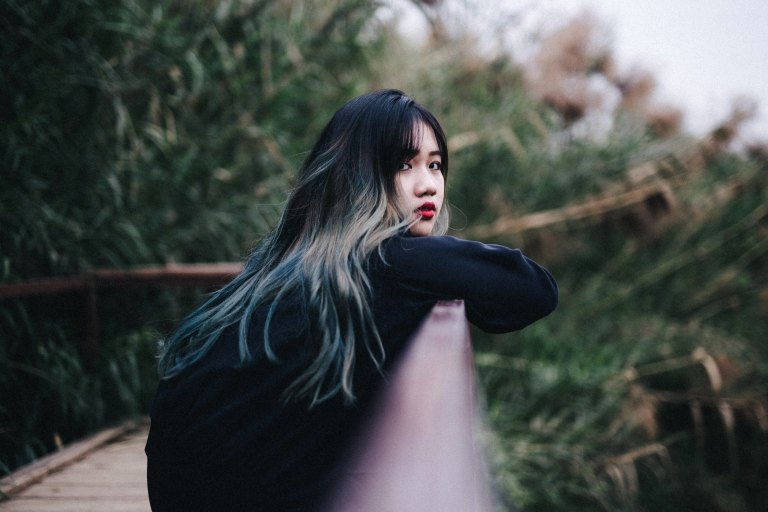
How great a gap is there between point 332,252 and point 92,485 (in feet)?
4.23

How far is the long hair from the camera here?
0.94 meters

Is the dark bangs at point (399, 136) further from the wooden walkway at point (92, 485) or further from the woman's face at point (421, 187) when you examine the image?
the wooden walkway at point (92, 485)

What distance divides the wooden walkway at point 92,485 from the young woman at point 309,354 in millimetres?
795

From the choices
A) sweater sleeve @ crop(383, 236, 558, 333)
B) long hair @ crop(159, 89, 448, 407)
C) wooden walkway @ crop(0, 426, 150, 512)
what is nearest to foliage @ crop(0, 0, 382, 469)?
wooden walkway @ crop(0, 426, 150, 512)

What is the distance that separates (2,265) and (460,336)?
1824 mm

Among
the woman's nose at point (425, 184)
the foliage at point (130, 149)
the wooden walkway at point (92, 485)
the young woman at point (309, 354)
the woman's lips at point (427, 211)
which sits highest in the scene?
the foliage at point (130, 149)

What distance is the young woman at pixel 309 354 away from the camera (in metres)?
0.94

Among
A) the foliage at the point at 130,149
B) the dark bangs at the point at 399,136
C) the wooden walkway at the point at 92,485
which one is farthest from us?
the foliage at the point at 130,149

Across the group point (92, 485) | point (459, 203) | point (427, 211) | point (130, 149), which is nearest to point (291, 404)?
point (427, 211)

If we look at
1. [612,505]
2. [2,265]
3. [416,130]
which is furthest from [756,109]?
[2,265]

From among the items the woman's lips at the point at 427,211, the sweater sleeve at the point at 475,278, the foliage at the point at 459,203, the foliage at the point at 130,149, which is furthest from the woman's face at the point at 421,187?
the foliage at the point at 459,203

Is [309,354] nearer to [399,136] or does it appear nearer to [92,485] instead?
[399,136]

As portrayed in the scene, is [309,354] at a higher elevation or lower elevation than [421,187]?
lower

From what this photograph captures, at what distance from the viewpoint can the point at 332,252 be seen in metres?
1.02
